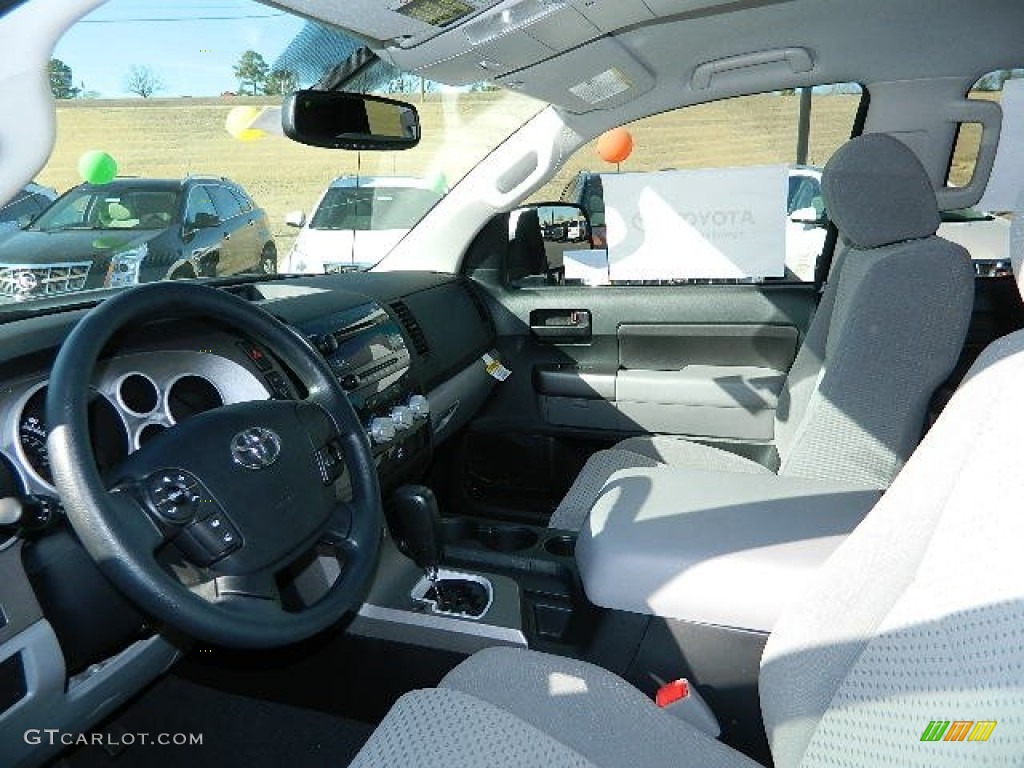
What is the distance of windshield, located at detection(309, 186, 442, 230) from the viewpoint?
10.5 feet

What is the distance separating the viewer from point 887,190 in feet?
6.54

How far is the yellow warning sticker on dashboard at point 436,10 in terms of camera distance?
1753mm

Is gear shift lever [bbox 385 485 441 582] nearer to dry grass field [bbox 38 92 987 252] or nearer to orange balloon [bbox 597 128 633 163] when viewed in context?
dry grass field [bbox 38 92 987 252]

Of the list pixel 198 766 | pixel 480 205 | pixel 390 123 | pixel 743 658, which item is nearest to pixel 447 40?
pixel 390 123

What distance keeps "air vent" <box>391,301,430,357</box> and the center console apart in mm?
86

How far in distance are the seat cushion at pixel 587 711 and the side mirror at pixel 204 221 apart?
558 centimetres

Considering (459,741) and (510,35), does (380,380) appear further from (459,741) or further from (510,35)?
(459,741)

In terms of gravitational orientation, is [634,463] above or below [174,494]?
below

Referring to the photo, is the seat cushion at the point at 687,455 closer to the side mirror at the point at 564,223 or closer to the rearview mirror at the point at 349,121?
the side mirror at the point at 564,223

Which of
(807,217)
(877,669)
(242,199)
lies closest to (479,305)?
(807,217)

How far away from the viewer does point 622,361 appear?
308 cm

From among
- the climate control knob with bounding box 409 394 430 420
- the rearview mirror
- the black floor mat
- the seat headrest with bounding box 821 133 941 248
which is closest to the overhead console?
the rearview mirror

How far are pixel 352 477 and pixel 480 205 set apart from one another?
1.69 metres

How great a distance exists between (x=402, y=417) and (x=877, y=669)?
5.23 feet
